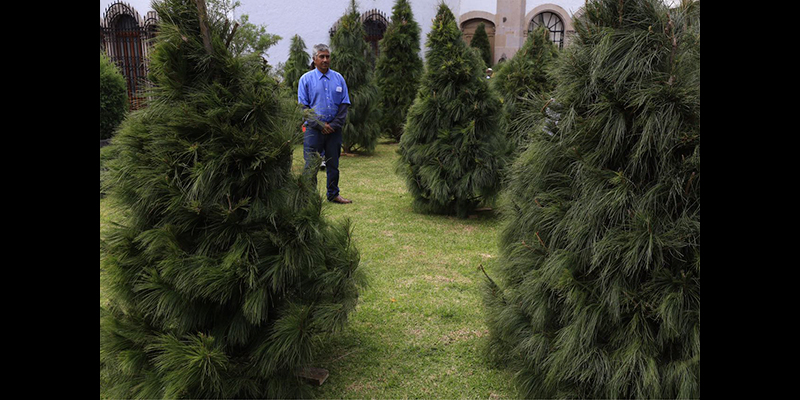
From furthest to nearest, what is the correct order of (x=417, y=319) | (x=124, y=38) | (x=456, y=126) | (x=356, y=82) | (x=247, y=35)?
(x=124, y=38) < (x=247, y=35) < (x=356, y=82) < (x=456, y=126) < (x=417, y=319)

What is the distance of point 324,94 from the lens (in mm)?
7621

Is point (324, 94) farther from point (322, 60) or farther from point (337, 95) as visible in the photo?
point (322, 60)

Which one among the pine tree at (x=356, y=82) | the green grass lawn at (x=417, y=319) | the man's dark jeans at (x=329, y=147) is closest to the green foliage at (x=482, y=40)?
the pine tree at (x=356, y=82)

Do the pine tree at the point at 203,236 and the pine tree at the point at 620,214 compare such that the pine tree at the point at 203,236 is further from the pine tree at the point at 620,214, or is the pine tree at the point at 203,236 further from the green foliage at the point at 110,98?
the green foliage at the point at 110,98

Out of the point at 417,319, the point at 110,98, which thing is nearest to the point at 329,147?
the point at 110,98

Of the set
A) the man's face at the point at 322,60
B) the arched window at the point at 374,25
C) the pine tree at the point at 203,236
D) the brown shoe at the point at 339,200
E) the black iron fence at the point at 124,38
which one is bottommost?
the brown shoe at the point at 339,200

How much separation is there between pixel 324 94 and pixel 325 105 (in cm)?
16

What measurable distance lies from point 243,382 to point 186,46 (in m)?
1.77

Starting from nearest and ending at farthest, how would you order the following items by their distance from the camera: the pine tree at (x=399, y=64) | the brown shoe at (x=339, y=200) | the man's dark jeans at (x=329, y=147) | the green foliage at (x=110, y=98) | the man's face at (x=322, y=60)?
the man's face at (x=322, y=60) < the man's dark jeans at (x=329, y=147) < the brown shoe at (x=339, y=200) < the green foliage at (x=110, y=98) < the pine tree at (x=399, y=64)

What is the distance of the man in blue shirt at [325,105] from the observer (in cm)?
748

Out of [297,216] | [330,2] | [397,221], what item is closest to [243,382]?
[297,216]

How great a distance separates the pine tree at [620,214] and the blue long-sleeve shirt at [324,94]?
514 centimetres

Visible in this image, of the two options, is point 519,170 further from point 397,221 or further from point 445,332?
point 397,221

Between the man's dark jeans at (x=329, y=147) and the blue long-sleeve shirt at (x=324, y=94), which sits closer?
the blue long-sleeve shirt at (x=324, y=94)
